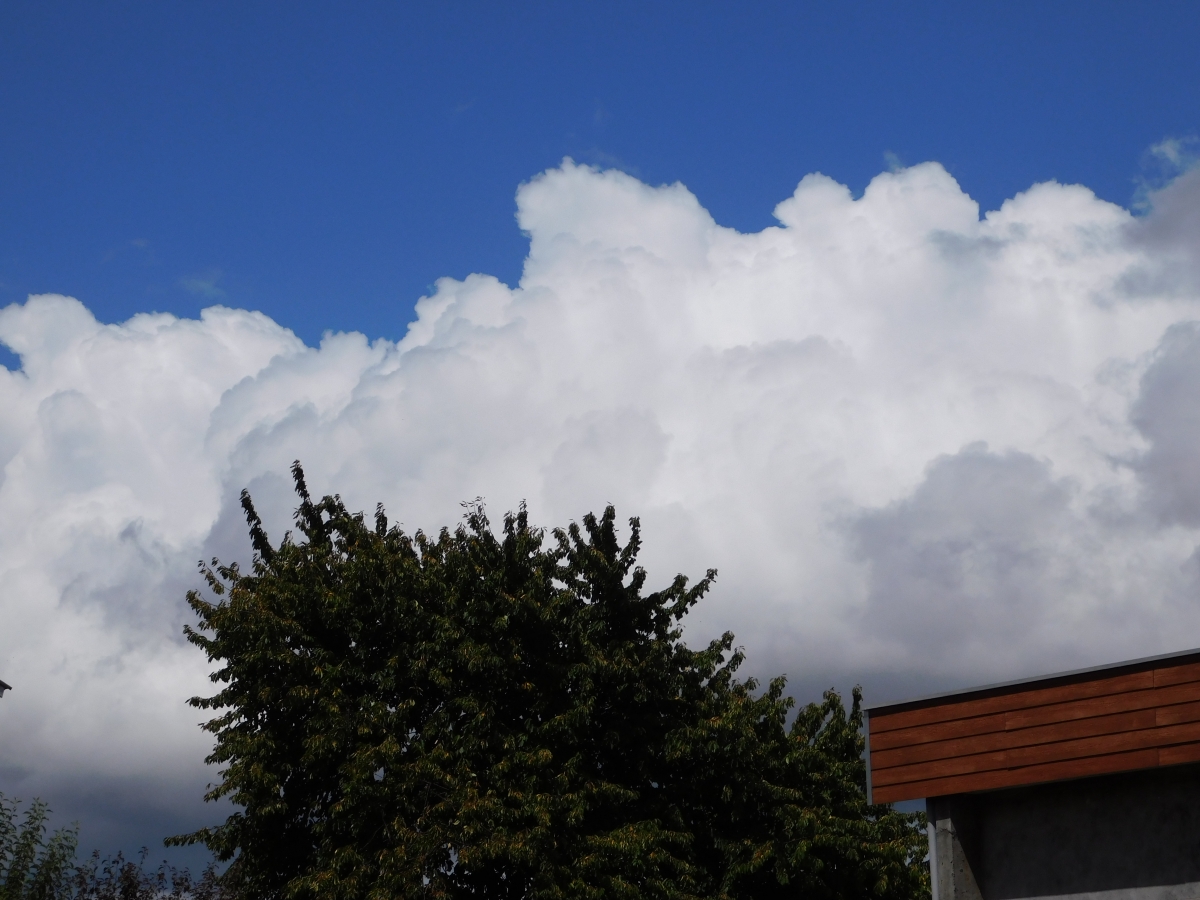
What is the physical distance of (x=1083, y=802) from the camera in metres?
14.2

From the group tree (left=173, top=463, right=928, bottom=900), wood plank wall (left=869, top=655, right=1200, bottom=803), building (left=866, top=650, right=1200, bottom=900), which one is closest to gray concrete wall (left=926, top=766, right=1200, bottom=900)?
building (left=866, top=650, right=1200, bottom=900)

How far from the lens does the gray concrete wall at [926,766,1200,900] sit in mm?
13547

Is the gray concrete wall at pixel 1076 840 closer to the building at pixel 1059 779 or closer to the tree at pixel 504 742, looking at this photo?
the building at pixel 1059 779

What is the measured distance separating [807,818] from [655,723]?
3.46 m

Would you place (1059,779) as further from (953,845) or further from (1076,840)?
(953,845)

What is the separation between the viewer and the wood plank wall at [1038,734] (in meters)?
13.4

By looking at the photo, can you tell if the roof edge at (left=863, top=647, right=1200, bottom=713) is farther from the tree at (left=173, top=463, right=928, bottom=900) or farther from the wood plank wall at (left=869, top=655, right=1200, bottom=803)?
the tree at (left=173, top=463, right=928, bottom=900)

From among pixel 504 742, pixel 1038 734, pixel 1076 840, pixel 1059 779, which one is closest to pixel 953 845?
pixel 1076 840

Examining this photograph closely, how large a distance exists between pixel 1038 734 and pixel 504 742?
1204 cm

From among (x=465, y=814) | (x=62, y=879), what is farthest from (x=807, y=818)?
(x=62, y=879)

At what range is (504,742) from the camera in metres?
23.9

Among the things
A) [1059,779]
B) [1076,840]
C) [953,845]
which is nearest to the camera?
[1059,779]

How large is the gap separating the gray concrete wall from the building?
1cm

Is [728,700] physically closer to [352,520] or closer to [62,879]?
[352,520]
